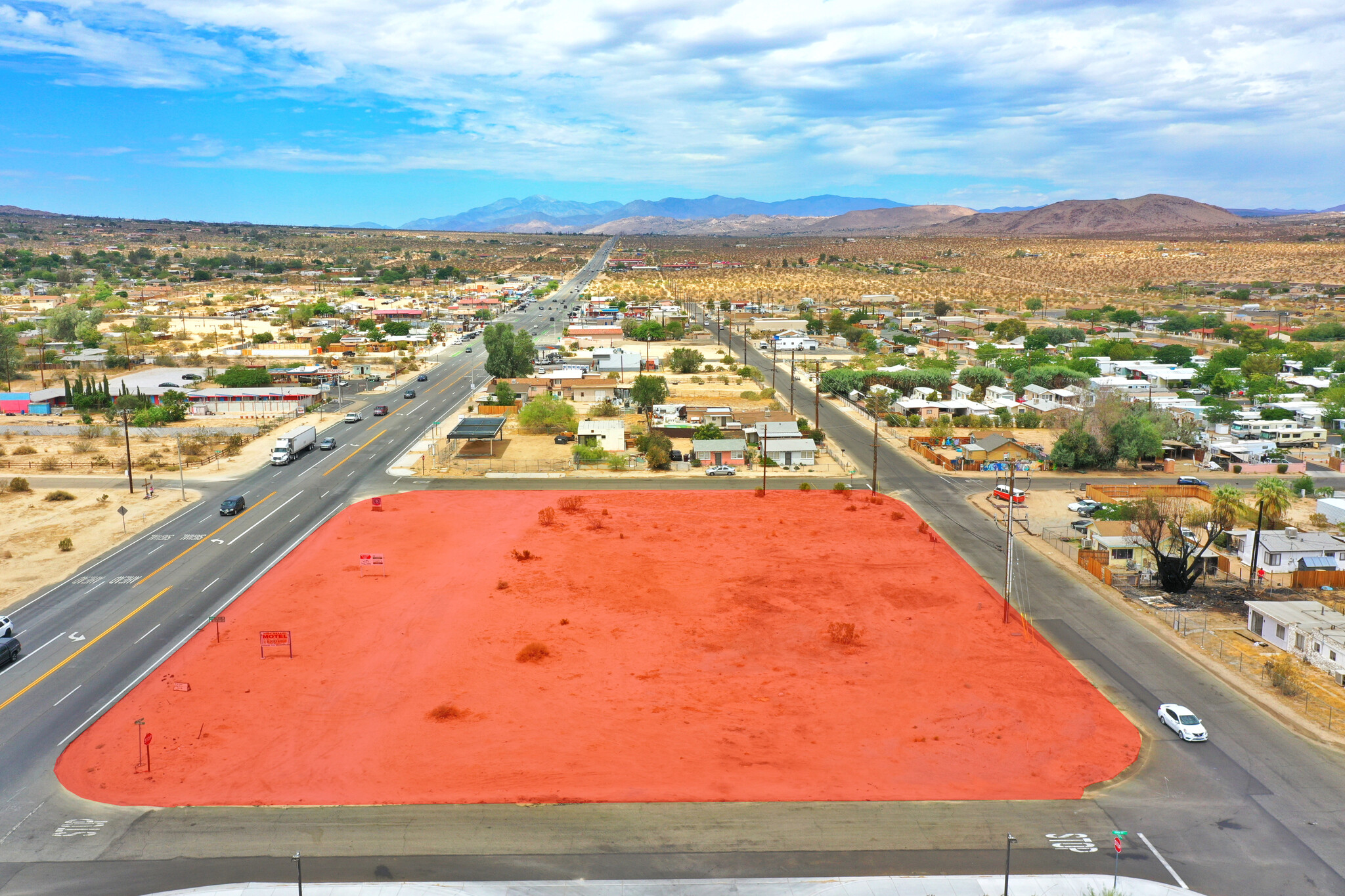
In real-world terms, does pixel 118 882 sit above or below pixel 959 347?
below

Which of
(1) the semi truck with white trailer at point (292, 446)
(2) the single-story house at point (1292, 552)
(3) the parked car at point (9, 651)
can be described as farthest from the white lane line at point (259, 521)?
(2) the single-story house at point (1292, 552)

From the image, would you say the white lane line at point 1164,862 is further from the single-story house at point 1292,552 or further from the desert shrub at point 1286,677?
the single-story house at point 1292,552

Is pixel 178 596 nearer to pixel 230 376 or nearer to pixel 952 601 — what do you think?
pixel 952 601

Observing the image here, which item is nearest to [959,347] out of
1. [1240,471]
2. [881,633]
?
[1240,471]

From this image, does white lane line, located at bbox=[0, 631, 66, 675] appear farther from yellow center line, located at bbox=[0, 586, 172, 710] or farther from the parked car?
yellow center line, located at bbox=[0, 586, 172, 710]

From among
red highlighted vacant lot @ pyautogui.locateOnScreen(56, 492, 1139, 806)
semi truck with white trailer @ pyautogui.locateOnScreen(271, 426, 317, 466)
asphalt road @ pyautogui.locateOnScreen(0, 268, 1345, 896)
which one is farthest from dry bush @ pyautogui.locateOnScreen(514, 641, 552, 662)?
semi truck with white trailer @ pyautogui.locateOnScreen(271, 426, 317, 466)
